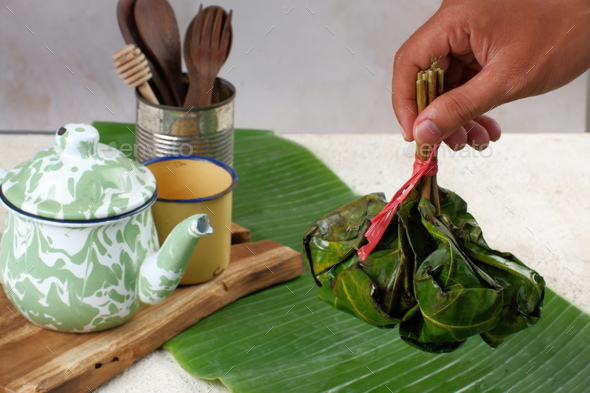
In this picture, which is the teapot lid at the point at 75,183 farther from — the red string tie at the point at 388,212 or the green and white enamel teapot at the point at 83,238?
the red string tie at the point at 388,212

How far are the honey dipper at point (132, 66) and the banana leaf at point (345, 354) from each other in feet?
1.36

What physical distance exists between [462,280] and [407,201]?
0.11m

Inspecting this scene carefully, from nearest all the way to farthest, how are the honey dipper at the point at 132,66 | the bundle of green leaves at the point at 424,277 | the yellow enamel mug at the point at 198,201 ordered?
1. the bundle of green leaves at the point at 424,277
2. the yellow enamel mug at the point at 198,201
3. the honey dipper at the point at 132,66

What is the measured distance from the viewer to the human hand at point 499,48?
0.82m

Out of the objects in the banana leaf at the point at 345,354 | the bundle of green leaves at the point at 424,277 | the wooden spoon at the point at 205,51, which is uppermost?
the bundle of green leaves at the point at 424,277

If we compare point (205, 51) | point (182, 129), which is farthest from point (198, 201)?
point (205, 51)

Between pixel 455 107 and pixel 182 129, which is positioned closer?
pixel 455 107

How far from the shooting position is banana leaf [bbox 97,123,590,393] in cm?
92

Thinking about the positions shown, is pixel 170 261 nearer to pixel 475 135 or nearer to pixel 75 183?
pixel 75 183

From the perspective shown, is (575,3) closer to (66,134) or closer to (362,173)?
(66,134)

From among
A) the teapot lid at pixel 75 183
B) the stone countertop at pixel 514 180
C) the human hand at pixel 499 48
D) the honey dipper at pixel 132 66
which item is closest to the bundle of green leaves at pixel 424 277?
the human hand at pixel 499 48

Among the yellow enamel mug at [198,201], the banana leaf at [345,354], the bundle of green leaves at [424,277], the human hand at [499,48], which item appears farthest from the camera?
the yellow enamel mug at [198,201]

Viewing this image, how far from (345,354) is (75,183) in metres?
0.40

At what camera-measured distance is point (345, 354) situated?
0.98 metres
